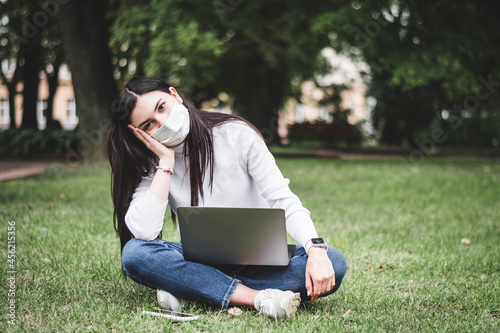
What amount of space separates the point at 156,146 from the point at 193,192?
1.08 feet

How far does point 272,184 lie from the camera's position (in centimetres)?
266

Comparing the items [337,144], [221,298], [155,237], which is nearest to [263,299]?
[221,298]

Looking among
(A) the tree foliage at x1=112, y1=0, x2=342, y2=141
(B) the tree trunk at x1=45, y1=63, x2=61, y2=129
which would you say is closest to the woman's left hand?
(A) the tree foliage at x1=112, y1=0, x2=342, y2=141

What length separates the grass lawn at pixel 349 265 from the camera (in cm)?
254

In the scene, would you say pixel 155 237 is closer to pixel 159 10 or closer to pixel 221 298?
pixel 221 298

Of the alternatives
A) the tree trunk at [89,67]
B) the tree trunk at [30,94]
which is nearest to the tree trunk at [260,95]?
the tree trunk at [89,67]

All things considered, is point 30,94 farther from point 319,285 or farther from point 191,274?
point 319,285

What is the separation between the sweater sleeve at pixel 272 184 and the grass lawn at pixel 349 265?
46cm

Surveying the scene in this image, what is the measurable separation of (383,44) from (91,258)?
10.1 meters

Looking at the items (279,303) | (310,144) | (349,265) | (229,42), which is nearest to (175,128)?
(279,303)

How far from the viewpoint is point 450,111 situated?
2106cm

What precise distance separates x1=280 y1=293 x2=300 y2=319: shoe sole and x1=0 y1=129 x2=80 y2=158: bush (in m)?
13.4

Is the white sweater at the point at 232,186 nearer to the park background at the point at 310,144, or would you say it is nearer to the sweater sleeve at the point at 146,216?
the sweater sleeve at the point at 146,216

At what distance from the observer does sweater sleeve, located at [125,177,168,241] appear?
8.63ft
